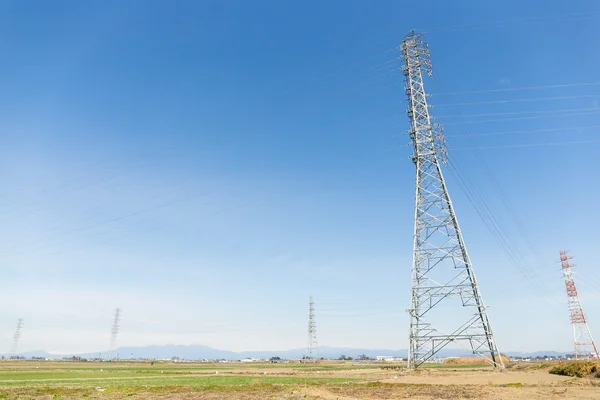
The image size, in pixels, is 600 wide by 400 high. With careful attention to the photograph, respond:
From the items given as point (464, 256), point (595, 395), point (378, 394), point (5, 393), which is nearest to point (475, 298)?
point (464, 256)

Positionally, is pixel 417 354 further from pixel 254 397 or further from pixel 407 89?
pixel 407 89

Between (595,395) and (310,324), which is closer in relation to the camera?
(595,395)

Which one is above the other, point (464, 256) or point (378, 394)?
point (464, 256)

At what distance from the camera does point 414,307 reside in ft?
150

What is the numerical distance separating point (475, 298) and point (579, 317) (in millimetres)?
55616

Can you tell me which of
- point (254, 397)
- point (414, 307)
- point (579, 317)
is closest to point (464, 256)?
point (414, 307)

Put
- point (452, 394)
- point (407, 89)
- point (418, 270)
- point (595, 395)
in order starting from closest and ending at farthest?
point (595, 395)
point (452, 394)
point (418, 270)
point (407, 89)

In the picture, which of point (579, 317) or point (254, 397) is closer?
point (254, 397)

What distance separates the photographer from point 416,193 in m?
50.6

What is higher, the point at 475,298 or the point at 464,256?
the point at 464,256

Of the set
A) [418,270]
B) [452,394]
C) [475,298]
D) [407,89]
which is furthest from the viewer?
[407,89]

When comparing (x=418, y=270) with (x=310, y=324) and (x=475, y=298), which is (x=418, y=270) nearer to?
(x=475, y=298)

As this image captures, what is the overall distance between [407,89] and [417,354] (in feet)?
118

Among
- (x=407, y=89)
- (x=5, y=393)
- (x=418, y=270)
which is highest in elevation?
(x=407, y=89)
